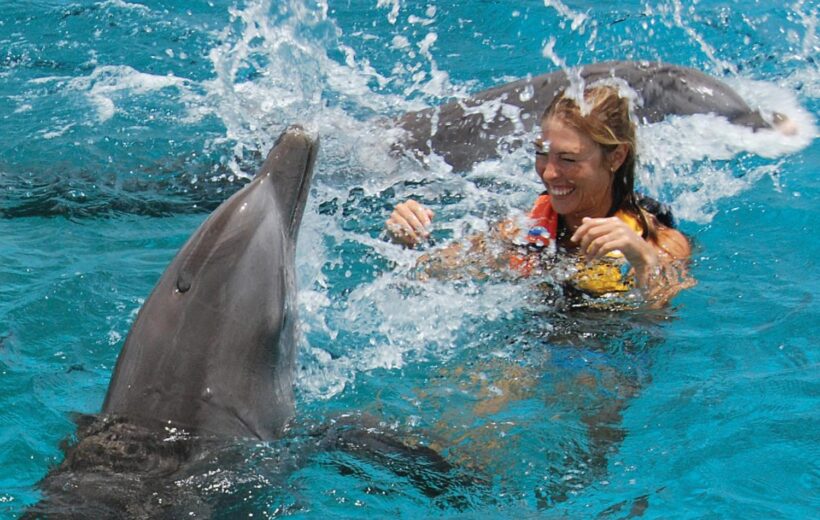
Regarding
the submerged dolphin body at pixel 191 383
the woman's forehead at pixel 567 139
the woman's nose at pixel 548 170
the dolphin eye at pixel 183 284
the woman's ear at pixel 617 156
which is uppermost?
the woman's forehead at pixel 567 139

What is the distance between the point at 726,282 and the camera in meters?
6.75

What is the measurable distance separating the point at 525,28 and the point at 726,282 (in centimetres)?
614

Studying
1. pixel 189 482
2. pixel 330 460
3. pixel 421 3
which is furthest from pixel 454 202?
pixel 421 3

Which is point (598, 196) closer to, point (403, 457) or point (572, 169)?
point (572, 169)

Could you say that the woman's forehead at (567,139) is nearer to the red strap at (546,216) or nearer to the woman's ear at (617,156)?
the woman's ear at (617,156)

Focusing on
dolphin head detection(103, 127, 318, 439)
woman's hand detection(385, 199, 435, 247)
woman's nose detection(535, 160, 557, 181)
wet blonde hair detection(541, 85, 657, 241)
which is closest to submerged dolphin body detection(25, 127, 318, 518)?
dolphin head detection(103, 127, 318, 439)

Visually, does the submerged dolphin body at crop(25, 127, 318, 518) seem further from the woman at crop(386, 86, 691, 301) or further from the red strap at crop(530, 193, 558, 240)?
the red strap at crop(530, 193, 558, 240)

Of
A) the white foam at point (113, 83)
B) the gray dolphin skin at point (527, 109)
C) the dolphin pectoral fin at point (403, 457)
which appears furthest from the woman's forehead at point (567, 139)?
the white foam at point (113, 83)

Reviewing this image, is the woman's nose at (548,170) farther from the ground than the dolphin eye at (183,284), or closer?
farther from the ground

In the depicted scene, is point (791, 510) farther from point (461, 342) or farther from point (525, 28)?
point (525, 28)

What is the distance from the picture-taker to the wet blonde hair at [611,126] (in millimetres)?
5719

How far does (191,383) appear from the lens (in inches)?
174

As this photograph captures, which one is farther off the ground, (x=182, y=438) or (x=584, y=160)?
(x=584, y=160)

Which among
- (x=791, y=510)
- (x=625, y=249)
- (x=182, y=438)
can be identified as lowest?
(x=791, y=510)
